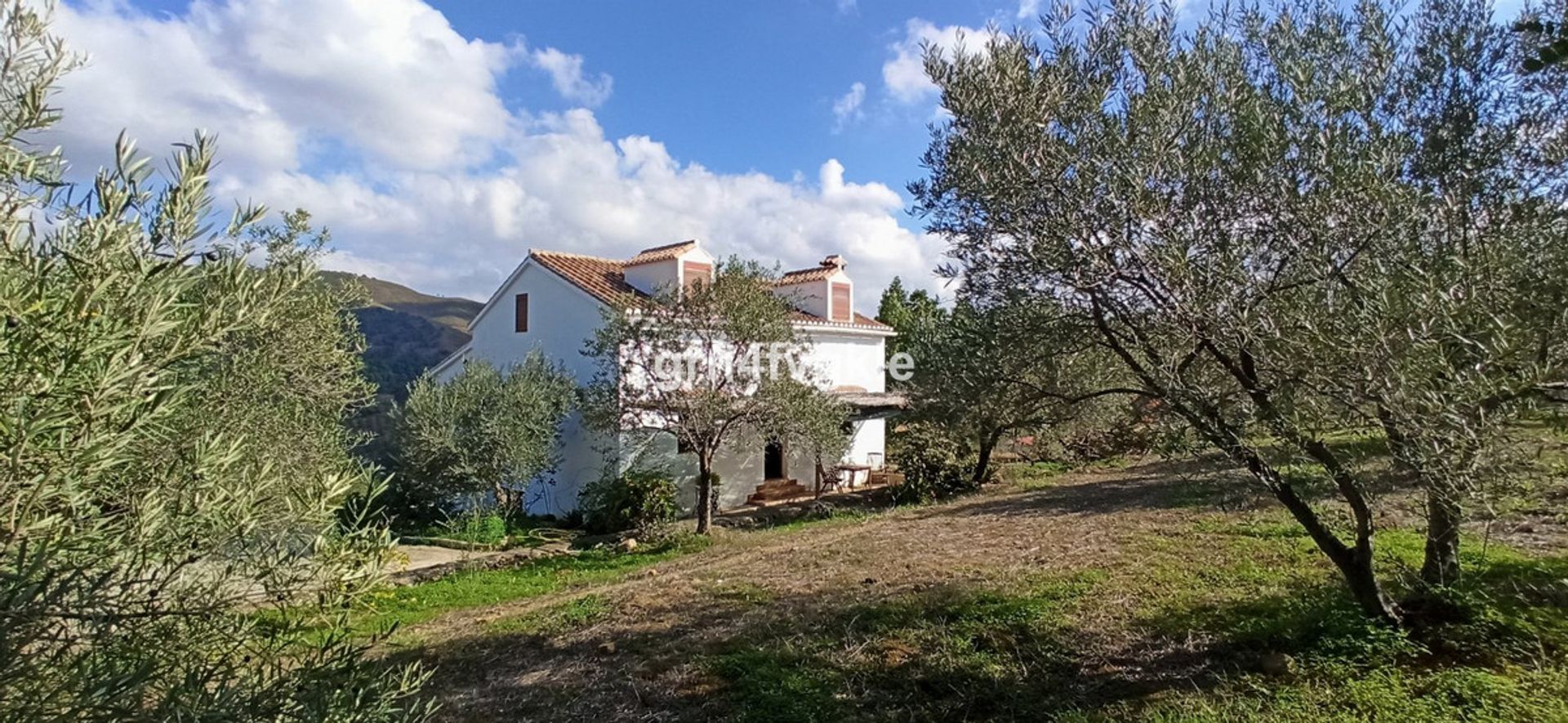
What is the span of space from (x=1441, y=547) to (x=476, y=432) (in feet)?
57.7

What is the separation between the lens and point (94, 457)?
86.8 inches

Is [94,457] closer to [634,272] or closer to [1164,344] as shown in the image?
[1164,344]

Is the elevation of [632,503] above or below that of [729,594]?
above

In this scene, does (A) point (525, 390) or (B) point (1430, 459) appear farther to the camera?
(A) point (525, 390)

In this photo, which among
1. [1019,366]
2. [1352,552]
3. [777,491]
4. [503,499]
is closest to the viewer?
[1352,552]

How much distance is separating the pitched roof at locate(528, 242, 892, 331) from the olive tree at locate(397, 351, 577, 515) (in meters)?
2.89

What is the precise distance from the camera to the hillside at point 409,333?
24.7m

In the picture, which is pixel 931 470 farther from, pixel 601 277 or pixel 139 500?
pixel 139 500

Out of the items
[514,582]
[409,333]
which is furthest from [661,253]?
[409,333]

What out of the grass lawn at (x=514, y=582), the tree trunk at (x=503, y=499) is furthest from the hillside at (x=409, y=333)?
the grass lawn at (x=514, y=582)

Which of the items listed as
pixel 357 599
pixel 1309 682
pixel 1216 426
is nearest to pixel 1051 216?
pixel 1216 426

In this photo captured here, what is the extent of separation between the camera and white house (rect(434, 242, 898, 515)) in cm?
2012

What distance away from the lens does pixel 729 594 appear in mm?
9680

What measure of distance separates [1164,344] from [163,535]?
17.8 feet
